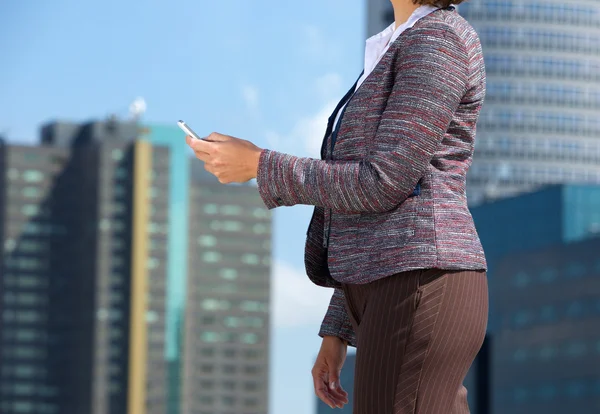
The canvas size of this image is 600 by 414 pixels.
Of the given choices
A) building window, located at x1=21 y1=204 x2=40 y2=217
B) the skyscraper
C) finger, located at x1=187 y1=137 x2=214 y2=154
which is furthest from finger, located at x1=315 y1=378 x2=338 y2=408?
building window, located at x1=21 y1=204 x2=40 y2=217

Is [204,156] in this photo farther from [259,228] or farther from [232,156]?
[259,228]

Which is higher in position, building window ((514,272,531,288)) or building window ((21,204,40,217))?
building window ((21,204,40,217))

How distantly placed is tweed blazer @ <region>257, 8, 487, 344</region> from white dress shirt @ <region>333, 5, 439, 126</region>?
31mm

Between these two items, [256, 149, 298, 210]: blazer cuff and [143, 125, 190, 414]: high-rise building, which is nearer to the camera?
[256, 149, 298, 210]: blazer cuff

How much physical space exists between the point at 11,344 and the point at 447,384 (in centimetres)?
10823

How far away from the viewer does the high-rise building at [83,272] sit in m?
104

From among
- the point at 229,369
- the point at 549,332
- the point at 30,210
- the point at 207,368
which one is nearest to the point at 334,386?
the point at 549,332

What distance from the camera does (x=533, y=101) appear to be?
118 meters

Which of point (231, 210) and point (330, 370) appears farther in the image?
point (231, 210)

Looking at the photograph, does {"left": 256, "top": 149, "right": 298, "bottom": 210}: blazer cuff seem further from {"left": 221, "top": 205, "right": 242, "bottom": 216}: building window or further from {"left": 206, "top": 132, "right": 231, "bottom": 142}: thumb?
{"left": 221, "top": 205, "right": 242, "bottom": 216}: building window

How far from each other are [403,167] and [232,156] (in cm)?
30

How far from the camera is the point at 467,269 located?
207 centimetres

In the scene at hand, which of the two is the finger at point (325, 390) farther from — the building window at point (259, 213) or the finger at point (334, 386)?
the building window at point (259, 213)

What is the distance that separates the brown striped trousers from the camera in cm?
203
